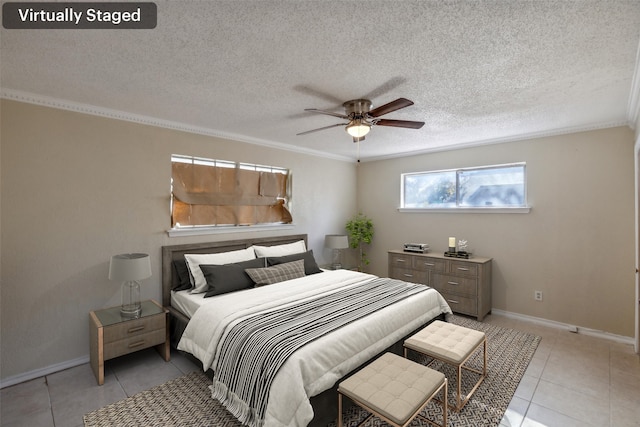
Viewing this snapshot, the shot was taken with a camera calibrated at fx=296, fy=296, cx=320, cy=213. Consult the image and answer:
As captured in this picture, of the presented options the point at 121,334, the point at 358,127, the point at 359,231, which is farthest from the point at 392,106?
the point at 359,231

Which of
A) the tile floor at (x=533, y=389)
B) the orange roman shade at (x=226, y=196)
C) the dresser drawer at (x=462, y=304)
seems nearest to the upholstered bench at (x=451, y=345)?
the tile floor at (x=533, y=389)

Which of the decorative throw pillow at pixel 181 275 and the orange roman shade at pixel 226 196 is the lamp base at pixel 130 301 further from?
the orange roman shade at pixel 226 196

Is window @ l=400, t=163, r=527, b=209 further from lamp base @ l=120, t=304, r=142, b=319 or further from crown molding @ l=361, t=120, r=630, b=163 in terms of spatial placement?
lamp base @ l=120, t=304, r=142, b=319

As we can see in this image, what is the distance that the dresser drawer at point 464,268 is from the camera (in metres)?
4.00

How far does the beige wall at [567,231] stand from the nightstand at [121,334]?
4.03 metres

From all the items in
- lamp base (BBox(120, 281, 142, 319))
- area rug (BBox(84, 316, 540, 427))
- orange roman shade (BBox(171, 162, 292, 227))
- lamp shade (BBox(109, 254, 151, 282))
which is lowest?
area rug (BBox(84, 316, 540, 427))

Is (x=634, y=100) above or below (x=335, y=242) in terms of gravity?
above

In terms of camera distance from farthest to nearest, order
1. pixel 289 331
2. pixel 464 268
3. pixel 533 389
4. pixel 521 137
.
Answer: pixel 464 268 → pixel 521 137 → pixel 533 389 → pixel 289 331

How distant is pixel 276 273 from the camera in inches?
138

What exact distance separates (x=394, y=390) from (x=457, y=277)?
2.79 meters

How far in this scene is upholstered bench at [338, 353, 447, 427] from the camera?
5.37 feet

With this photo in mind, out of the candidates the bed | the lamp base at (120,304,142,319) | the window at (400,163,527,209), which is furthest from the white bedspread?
the window at (400,163,527,209)

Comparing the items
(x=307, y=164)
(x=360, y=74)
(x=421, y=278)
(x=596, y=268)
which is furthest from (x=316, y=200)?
(x=596, y=268)

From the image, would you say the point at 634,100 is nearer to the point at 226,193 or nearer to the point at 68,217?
the point at 226,193
